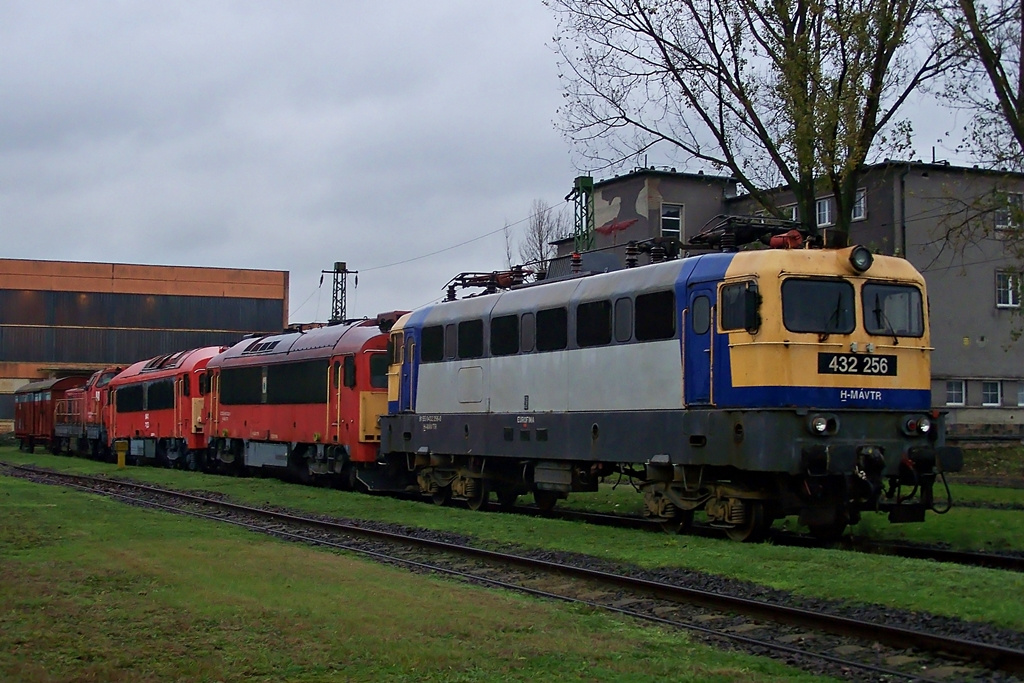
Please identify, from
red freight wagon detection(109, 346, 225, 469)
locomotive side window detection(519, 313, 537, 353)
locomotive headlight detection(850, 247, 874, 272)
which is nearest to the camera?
locomotive headlight detection(850, 247, 874, 272)

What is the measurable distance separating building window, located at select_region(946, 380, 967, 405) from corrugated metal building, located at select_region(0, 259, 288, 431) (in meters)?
53.8

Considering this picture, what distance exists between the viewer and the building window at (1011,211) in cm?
2209

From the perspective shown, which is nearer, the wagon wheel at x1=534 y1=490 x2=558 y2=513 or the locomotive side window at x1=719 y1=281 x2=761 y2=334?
the locomotive side window at x1=719 y1=281 x2=761 y2=334

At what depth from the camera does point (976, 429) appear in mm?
41344

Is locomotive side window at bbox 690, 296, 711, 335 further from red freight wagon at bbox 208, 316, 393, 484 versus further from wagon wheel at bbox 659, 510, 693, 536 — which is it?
red freight wagon at bbox 208, 316, 393, 484

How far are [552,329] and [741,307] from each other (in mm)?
4340

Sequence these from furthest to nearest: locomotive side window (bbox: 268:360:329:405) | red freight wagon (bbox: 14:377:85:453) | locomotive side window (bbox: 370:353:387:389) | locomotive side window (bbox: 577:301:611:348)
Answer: red freight wagon (bbox: 14:377:85:453)
locomotive side window (bbox: 268:360:329:405)
locomotive side window (bbox: 370:353:387:389)
locomotive side window (bbox: 577:301:611:348)

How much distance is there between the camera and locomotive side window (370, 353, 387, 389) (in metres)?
25.0

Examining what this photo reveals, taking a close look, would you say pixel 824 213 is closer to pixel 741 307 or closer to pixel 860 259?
pixel 860 259

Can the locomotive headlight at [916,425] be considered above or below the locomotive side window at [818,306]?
below

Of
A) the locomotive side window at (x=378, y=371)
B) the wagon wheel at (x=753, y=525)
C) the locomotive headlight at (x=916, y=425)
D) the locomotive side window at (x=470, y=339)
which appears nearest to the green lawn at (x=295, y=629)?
the wagon wheel at (x=753, y=525)

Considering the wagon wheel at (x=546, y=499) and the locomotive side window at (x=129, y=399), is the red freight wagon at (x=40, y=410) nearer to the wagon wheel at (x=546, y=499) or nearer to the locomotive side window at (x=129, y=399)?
the locomotive side window at (x=129, y=399)

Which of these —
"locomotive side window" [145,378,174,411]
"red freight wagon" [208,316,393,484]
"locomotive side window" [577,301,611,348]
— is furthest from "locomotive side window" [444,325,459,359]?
"locomotive side window" [145,378,174,411]

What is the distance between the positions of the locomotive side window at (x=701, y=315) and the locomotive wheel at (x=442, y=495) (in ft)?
26.9
